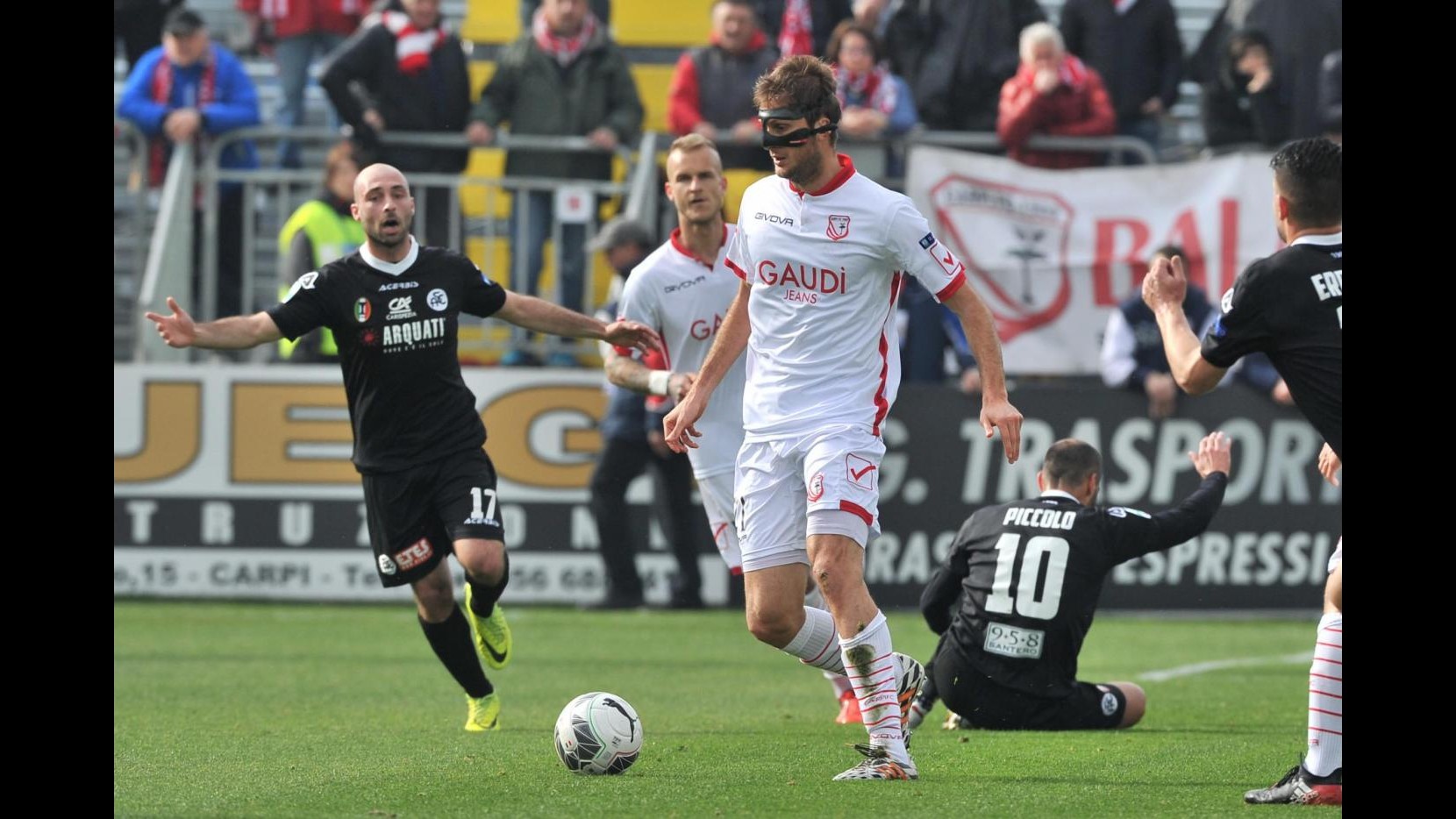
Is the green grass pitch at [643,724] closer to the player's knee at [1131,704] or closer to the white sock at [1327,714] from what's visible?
the player's knee at [1131,704]

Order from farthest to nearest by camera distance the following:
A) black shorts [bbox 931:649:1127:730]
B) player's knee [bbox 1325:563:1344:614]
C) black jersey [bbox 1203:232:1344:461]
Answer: black shorts [bbox 931:649:1127:730]
player's knee [bbox 1325:563:1344:614]
black jersey [bbox 1203:232:1344:461]

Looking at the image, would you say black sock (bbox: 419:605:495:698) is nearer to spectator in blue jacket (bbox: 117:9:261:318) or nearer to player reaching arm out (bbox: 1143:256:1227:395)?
player reaching arm out (bbox: 1143:256:1227:395)

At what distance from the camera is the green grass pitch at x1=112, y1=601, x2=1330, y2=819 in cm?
618

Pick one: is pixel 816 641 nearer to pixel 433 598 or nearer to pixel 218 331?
pixel 433 598

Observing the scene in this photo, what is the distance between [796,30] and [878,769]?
963 centimetres

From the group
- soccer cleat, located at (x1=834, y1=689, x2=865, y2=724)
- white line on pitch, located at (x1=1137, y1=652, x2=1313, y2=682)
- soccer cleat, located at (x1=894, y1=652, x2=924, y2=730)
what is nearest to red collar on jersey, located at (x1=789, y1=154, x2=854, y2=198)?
soccer cleat, located at (x1=894, y1=652, x2=924, y2=730)

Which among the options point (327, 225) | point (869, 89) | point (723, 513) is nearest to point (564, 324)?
point (723, 513)

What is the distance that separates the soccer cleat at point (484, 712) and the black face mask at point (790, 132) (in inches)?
117

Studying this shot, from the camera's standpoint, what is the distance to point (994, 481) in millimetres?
14414

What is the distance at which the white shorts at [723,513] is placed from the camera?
8914 mm

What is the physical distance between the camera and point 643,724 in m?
8.63

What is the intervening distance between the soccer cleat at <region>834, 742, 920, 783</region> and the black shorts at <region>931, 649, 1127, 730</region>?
1.61m
